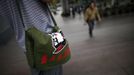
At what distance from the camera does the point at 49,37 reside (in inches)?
54.8

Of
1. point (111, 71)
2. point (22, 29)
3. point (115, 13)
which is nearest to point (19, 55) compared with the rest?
point (111, 71)

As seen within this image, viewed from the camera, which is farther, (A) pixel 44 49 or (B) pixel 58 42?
(B) pixel 58 42

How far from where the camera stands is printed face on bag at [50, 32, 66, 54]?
1441 mm

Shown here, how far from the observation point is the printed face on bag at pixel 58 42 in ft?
4.73

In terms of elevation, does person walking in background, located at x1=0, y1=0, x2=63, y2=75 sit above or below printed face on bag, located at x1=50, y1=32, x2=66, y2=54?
above

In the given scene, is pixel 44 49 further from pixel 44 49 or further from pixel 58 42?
pixel 58 42

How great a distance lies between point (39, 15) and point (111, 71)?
3.41m

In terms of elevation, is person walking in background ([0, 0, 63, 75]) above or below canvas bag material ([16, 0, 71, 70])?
above

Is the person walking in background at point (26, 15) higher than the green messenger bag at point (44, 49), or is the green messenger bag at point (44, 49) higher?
the person walking in background at point (26, 15)

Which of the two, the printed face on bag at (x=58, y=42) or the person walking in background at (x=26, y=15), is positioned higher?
the person walking in background at (x=26, y=15)

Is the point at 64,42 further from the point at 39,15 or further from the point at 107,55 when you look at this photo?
the point at 107,55

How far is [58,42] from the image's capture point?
4.82 feet

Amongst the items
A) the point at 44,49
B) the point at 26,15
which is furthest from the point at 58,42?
the point at 26,15

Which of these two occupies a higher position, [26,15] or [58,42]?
[26,15]
